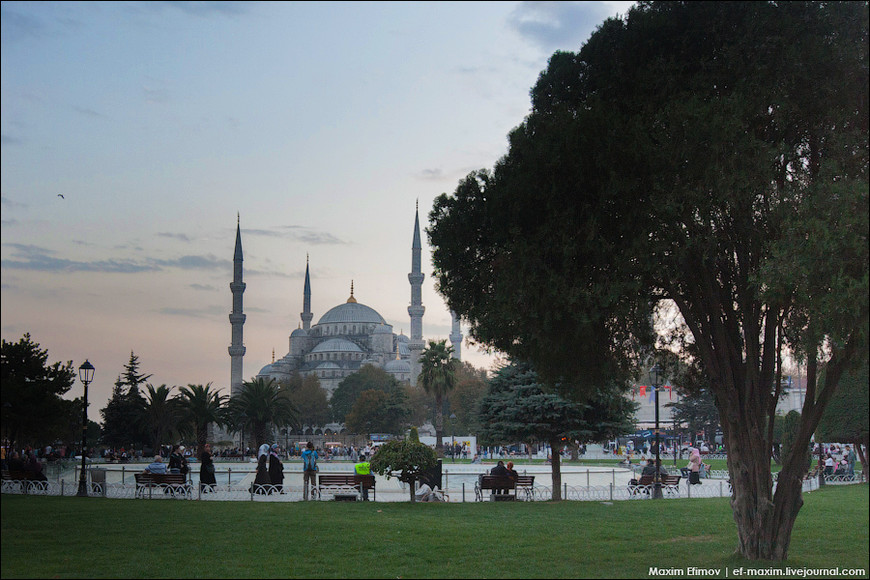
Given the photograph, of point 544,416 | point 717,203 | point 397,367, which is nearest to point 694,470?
point 544,416

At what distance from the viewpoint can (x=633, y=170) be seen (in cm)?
1087

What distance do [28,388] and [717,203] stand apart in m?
7.84

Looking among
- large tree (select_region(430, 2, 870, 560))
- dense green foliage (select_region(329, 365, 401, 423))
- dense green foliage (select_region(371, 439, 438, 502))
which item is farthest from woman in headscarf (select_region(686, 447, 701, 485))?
dense green foliage (select_region(329, 365, 401, 423))

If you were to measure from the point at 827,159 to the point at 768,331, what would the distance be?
2.46 meters

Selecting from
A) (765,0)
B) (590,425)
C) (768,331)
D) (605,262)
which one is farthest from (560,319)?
(590,425)

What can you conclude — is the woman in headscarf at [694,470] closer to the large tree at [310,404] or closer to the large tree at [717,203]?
the large tree at [717,203]

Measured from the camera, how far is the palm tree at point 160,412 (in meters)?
52.4

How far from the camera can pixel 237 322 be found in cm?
10294

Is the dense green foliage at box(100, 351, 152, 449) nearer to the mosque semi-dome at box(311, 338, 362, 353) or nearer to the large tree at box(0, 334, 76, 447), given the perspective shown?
the large tree at box(0, 334, 76, 447)

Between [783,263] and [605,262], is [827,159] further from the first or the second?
[605,262]

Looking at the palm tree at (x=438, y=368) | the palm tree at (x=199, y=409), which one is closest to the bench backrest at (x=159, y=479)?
the palm tree at (x=199, y=409)

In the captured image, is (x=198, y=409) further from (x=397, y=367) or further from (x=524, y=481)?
(x=397, y=367)

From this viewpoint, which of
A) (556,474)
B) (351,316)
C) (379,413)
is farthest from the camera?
(351,316)

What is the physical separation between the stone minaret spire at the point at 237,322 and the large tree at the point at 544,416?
7901cm
